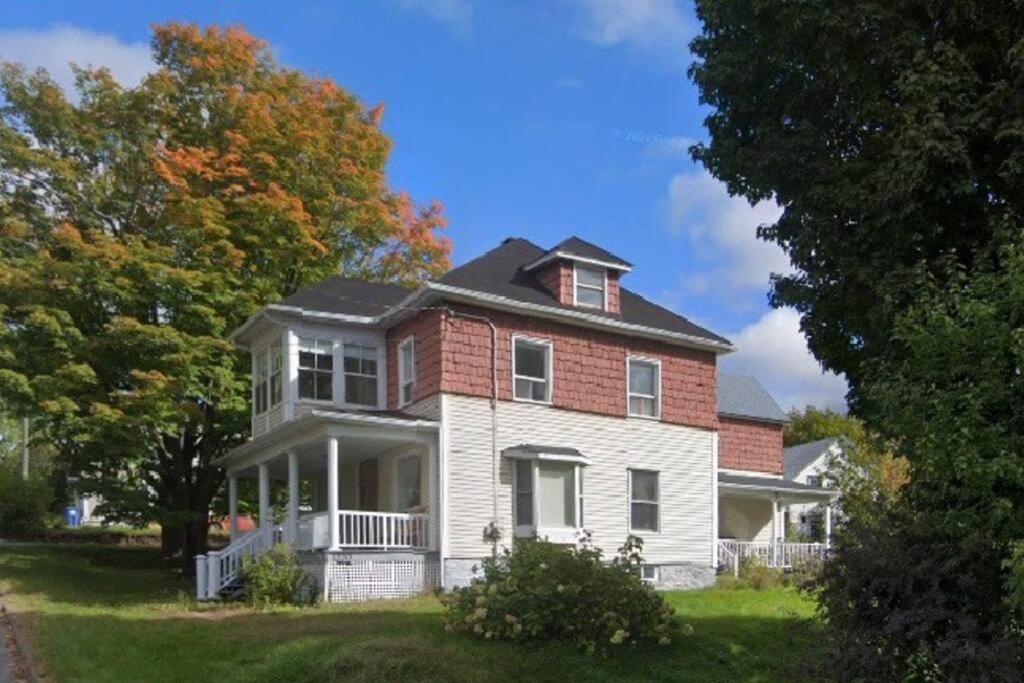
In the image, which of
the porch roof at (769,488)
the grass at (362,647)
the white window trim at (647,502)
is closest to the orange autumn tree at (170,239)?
the grass at (362,647)

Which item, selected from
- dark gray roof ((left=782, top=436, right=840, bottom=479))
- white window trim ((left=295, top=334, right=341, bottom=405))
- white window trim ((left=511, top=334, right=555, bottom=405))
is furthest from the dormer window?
dark gray roof ((left=782, top=436, right=840, bottom=479))

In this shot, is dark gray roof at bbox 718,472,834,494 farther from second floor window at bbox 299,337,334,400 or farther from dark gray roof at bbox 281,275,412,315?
second floor window at bbox 299,337,334,400

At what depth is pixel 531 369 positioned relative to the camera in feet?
73.6

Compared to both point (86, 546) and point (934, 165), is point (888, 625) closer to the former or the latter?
point (934, 165)

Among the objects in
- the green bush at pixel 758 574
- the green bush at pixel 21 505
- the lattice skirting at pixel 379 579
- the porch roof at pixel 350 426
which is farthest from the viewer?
the green bush at pixel 21 505

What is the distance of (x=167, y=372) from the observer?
81.8 feet

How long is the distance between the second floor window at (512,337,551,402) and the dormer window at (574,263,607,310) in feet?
5.04

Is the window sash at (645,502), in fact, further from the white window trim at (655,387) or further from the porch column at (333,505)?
the porch column at (333,505)

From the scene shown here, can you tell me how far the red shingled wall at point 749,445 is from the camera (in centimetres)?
3534

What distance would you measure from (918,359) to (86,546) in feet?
105

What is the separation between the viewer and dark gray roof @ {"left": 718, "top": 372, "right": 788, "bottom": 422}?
36134 millimetres

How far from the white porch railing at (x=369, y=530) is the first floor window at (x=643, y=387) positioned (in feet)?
18.7

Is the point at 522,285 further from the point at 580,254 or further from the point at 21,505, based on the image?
the point at 21,505

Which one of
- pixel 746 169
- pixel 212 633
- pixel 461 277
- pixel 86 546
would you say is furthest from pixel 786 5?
pixel 86 546
